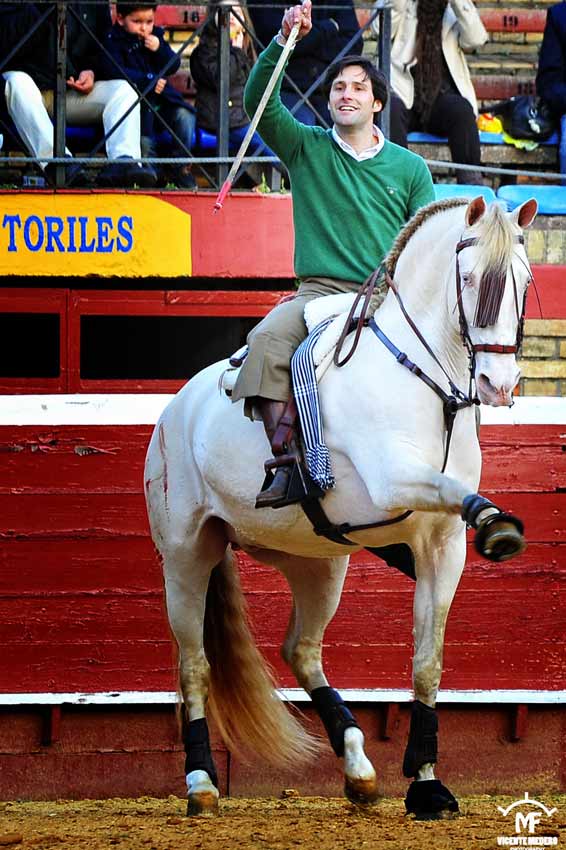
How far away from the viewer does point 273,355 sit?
471 cm

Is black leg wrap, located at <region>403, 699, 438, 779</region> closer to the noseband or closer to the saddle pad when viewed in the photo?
the saddle pad

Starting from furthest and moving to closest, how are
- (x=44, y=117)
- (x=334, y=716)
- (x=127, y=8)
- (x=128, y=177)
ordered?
1. (x=127, y=8)
2. (x=44, y=117)
3. (x=128, y=177)
4. (x=334, y=716)

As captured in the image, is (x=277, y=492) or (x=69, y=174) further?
(x=69, y=174)

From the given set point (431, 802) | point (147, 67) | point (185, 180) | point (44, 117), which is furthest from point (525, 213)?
point (147, 67)

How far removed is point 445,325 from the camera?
4.42m

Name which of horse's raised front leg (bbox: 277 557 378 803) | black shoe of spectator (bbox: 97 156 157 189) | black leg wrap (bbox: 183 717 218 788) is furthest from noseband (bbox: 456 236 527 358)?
black shoe of spectator (bbox: 97 156 157 189)

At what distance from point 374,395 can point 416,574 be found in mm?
607

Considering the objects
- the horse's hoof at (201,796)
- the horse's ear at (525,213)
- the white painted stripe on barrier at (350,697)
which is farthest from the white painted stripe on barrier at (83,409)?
the horse's ear at (525,213)

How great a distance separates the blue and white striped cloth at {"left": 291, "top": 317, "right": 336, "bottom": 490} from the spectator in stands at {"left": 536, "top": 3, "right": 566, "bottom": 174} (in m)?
4.09

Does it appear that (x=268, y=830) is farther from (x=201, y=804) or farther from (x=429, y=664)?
(x=429, y=664)

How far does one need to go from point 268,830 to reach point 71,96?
3837mm

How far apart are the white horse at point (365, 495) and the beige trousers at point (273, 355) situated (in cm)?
15

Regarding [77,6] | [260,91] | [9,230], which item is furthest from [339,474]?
[77,6]

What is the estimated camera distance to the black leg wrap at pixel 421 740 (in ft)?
15.5
